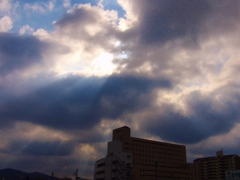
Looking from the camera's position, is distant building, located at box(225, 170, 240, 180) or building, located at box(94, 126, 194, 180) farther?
building, located at box(94, 126, 194, 180)

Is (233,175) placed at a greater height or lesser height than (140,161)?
lesser

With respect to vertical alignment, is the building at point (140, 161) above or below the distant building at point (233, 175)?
above

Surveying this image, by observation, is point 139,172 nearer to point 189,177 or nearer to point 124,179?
point 124,179

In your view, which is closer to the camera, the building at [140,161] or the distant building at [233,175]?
the distant building at [233,175]

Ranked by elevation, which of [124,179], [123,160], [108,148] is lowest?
[124,179]

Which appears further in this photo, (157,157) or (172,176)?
(157,157)

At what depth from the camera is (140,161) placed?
6900 inches

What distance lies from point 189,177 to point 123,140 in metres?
50.0

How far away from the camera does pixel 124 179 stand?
11619cm

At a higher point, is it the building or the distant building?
the building

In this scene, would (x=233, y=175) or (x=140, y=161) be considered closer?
(x=233, y=175)

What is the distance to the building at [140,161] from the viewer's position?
118250 mm

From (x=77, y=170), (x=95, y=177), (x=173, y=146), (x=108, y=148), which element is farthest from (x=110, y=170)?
(x=173, y=146)

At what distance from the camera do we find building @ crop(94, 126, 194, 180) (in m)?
118
